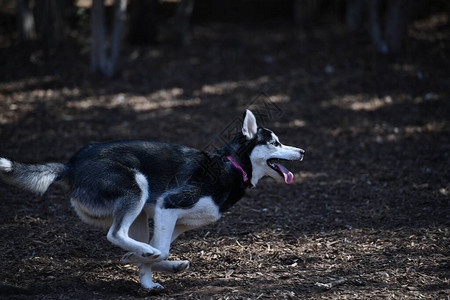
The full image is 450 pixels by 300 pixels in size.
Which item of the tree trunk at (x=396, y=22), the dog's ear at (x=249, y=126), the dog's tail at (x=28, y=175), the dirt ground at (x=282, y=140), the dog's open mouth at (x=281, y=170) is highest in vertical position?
the tree trunk at (x=396, y=22)

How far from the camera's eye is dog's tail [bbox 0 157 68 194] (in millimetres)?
4457

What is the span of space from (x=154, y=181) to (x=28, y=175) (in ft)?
3.68

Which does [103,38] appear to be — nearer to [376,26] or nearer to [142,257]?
[376,26]

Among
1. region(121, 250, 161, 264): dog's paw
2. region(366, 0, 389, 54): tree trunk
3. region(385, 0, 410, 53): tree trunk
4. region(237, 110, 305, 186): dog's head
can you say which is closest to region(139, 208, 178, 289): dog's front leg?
region(121, 250, 161, 264): dog's paw

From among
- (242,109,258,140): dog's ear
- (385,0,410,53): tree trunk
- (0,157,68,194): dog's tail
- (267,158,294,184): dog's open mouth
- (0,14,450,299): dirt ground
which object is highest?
(385,0,410,53): tree trunk

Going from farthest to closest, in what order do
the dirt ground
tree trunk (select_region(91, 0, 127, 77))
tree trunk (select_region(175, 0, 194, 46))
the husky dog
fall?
tree trunk (select_region(175, 0, 194, 46)) → tree trunk (select_region(91, 0, 127, 77)) → the dirt ground → the husky dog

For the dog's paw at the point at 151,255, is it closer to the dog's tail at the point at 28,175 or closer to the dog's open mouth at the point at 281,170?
the dog's tail at the point at 28,175

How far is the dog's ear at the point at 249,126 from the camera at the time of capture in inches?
201

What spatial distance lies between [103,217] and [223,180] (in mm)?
1176

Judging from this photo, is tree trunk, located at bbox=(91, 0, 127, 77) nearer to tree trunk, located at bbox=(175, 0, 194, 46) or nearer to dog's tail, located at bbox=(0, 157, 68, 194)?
tree trunk, located at bbox=(175, 0, 194, 46)

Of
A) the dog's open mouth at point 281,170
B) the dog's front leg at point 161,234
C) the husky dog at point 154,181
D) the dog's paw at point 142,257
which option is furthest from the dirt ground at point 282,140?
the dog's open mouth at point 281,170

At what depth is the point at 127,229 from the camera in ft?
14.9

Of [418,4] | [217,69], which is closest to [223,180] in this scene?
[217,69]

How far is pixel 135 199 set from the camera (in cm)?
461
